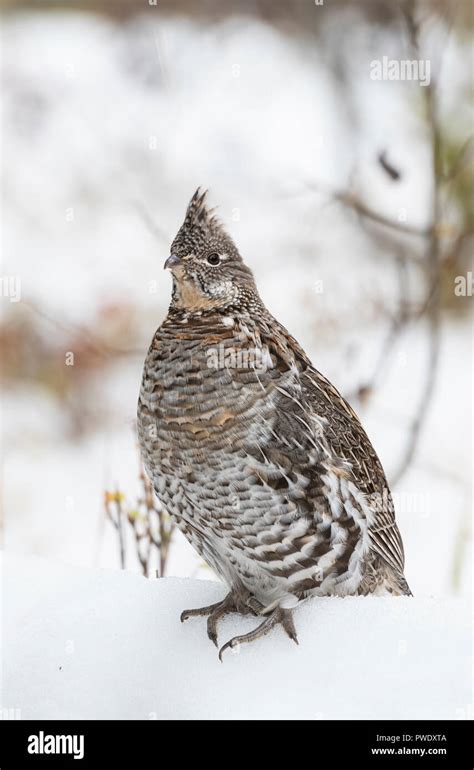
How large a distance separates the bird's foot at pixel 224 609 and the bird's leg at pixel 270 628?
0.09 meters

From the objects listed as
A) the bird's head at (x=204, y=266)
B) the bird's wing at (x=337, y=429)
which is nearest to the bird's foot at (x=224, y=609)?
the bird's wing at (x=337, y=429)

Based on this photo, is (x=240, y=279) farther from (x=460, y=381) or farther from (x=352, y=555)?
(x=460, y=381)

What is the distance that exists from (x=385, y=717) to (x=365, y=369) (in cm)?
349

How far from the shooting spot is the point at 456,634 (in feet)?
6.93

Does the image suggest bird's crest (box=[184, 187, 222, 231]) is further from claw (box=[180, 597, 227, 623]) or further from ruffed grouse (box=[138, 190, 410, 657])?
claw (box=[180, 597, 227, 623])

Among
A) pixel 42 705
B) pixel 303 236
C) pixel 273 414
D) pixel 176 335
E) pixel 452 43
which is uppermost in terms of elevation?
pixel 452 43

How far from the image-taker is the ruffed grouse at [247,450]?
2.16m

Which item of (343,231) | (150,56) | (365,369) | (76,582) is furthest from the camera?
(150,56)

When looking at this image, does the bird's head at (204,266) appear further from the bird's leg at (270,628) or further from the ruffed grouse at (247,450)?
the bird's leg at (270,628)

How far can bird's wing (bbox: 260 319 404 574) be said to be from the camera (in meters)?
2.27

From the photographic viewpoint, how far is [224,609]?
2336 millimetres

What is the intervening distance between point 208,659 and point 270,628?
6.4 inches

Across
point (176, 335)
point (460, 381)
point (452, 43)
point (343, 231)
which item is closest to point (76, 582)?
point (176, 335)

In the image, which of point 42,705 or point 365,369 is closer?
point 42,705
